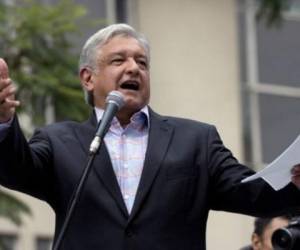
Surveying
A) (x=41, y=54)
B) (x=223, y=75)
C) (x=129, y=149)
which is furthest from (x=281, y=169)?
(x=223, y=75)

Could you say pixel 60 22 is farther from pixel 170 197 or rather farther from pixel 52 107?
pixel 170 197

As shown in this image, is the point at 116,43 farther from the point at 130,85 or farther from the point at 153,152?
the point at 153,152

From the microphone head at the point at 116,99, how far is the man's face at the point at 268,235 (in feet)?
7.99

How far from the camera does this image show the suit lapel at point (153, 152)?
26.2ft

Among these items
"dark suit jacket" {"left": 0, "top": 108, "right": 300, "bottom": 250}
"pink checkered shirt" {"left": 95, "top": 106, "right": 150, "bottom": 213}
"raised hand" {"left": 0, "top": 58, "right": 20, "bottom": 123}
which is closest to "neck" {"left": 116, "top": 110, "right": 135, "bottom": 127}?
"pink checkered shirt" {"left": 95, "top": 106, "right": 150, "bottom": 213}

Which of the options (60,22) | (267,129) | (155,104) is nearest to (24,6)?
(60,22)

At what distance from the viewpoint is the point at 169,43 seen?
2277 centimetres

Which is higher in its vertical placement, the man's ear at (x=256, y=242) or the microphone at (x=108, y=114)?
the microphone at (x=108, y=114)

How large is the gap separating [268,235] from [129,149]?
2275mm

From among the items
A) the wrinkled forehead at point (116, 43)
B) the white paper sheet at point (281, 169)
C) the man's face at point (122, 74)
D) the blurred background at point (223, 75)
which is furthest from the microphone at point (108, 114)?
the blurred background at point (223, 75)

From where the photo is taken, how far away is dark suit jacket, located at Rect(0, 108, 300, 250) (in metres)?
7.91

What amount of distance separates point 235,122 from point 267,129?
47 centimetres

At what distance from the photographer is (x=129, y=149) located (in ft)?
26.7

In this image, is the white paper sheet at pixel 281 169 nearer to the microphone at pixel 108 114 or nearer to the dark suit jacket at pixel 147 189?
the dark suit jacket at pixel 147 189
